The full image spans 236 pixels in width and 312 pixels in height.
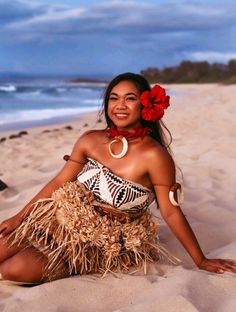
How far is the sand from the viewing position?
6.28 feet

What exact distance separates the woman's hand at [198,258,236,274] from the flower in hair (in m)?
0.59

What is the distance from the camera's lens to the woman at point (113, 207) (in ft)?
7.21

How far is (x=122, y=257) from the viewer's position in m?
2.28

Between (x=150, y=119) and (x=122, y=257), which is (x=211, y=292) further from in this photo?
(x=150, y=119)

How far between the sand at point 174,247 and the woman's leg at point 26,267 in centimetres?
4

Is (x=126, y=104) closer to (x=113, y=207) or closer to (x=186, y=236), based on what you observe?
(x=113, y=207)

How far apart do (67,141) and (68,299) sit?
15.2 ft

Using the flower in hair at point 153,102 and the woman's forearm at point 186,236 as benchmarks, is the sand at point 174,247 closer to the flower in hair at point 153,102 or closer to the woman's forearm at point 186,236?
the woman's forearm at point 186,236

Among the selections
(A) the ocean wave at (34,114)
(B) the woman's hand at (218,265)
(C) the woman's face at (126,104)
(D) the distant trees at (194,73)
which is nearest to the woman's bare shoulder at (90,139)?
(C) the woman's face at (126,104)

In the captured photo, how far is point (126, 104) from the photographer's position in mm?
2227

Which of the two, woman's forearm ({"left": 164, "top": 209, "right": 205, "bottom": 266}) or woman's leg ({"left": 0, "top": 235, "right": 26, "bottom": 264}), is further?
woman's leg ({"left": 0, "top": 235, "right": 26, "bottom": 264})

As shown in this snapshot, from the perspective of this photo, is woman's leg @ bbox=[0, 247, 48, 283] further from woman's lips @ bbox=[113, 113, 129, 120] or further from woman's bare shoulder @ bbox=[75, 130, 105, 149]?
woman's lips @ bbox=[113, 113, 129, 120]

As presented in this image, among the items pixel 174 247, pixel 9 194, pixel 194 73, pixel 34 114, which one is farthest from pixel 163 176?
pixel 194 73

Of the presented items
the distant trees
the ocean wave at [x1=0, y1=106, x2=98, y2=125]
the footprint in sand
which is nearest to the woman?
the footprint in sand
